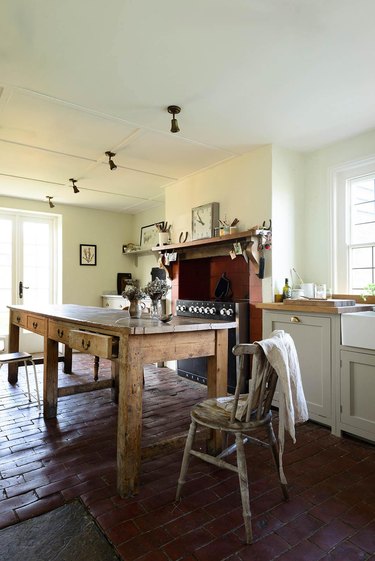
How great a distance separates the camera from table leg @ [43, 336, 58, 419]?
3.00m

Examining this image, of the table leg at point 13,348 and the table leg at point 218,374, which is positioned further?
the table leg at point 13,348

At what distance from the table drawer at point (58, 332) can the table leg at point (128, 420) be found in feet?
2.68

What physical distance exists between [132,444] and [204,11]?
2391 mm

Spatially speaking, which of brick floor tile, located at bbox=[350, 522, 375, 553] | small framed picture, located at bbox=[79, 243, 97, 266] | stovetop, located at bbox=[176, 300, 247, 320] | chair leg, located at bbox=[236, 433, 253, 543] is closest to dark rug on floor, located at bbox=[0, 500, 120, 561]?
chair leg, located at bbox=[236, 433, 253, 543]

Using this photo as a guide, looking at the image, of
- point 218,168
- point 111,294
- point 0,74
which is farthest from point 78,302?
point 0,74

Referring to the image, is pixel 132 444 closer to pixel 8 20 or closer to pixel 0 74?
pixel 8 20

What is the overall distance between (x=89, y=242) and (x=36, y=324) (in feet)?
11.4

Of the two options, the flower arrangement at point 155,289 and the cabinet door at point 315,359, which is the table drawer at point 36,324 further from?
the cabinet door at point 315,359

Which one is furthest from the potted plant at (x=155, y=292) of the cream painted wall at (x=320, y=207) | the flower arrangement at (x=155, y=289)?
the cream painted wall at (x=320, y=207)

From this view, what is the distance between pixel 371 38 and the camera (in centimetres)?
208

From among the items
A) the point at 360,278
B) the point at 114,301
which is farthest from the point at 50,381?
the point at 114,301

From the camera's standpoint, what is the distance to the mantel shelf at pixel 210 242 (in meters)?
3.52

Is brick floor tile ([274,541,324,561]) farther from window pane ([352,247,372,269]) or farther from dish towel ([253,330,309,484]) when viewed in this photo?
window pane ([352,247,372,269])

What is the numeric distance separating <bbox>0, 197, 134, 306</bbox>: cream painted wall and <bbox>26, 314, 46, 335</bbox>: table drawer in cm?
284
